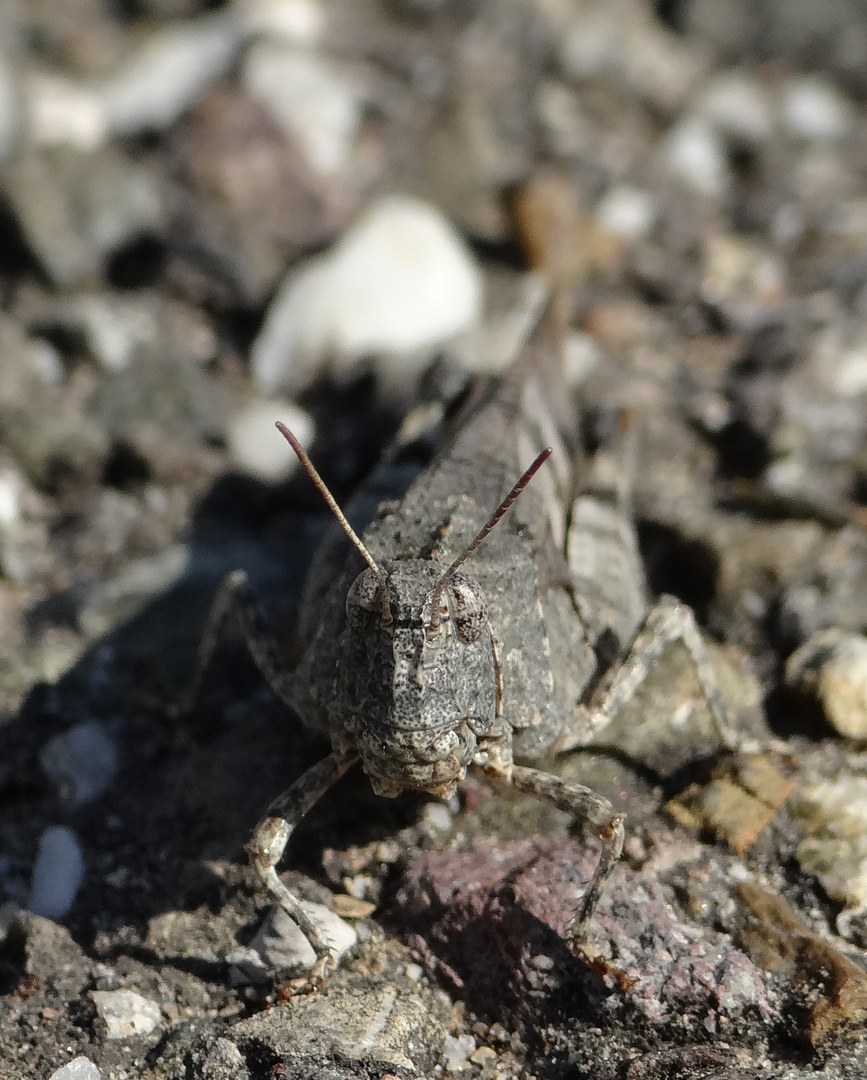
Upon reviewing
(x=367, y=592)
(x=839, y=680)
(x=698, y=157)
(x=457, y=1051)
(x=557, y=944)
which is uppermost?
(x=698, y=157)

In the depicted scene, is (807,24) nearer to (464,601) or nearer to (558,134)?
(558,134)

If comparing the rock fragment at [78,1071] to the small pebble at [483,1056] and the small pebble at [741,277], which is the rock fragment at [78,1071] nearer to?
the small pebble at [483,1056]

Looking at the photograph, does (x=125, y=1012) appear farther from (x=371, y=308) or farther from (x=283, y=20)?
(x=283, y=20)

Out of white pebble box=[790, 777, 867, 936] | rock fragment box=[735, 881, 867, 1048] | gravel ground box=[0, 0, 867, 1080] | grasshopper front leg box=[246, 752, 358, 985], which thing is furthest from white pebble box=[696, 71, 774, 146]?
grasshopper front leg box=[246, 752, 358, 985]

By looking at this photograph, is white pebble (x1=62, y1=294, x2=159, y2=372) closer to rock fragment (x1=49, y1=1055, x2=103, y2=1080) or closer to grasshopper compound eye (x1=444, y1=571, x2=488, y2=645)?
grasshopper compound eye (x1=444, y1=571, x2=488, y2=645)

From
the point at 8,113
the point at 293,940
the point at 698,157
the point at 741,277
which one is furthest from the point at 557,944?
the point at 8,113

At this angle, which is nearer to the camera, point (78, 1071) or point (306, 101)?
point (78, 1071)

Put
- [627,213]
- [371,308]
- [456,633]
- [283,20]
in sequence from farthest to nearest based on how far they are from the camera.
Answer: [283,20]
[627,213]
[371,308]
[456,633]
